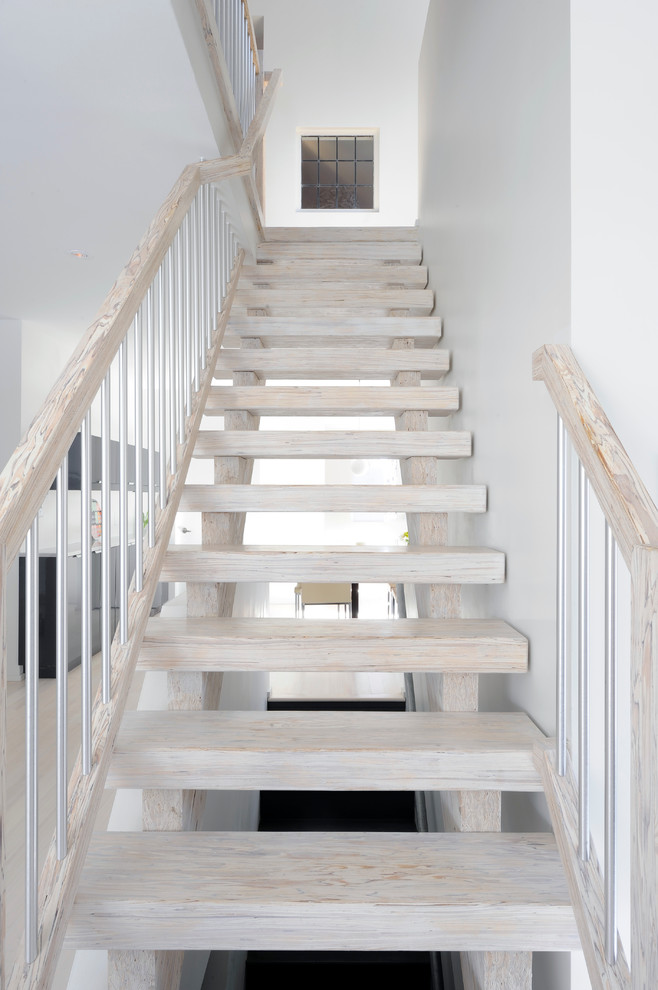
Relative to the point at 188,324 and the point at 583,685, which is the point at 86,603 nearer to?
the point at 583,685

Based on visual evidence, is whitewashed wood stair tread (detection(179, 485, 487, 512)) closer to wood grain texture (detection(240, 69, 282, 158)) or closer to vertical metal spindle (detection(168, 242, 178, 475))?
vertical metal spindle (detection(168, 242, 178, 475))

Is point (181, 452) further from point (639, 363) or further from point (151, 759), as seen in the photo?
point (639, 363)

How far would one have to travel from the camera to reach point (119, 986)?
1375 mm

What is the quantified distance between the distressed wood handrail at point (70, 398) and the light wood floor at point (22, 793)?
107 cm

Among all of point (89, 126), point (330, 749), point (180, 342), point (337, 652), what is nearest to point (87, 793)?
point (330, 749)

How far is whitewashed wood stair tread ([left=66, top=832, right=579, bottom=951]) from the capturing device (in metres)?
1.22

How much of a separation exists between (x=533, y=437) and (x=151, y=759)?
1.18 metres

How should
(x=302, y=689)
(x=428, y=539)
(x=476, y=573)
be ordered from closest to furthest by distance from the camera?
(x=476, y=573), (x=428, y=539), (x=302, y=689)

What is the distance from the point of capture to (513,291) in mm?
1990

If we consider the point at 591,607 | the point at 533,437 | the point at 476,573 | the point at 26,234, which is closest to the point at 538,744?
the point at 591,607

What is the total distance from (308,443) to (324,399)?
0.23m

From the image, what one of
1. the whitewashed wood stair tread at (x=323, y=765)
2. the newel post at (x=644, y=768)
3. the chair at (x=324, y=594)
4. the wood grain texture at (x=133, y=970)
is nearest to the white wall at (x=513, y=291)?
the whitewashed wood stair tread at (x=323, y=765)

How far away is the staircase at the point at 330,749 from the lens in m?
1.23

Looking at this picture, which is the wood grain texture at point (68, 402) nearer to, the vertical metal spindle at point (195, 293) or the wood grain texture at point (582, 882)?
the vertical metal spindle at point (195, 293)
